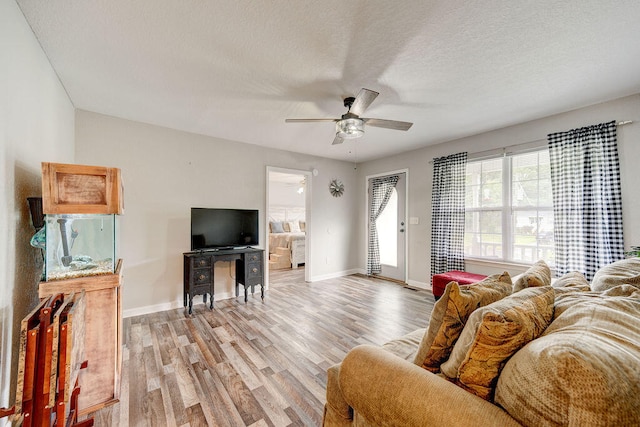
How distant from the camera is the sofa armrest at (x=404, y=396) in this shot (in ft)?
2.49

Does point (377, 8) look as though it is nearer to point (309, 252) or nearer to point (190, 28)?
point (190, 28)

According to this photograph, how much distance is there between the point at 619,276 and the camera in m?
1.62

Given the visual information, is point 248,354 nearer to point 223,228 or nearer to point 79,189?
point 79,189

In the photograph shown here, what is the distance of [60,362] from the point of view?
1.19m

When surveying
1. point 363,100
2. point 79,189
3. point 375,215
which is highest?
point 363,100

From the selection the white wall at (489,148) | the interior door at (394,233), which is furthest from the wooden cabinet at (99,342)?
the interior door at (394,233)

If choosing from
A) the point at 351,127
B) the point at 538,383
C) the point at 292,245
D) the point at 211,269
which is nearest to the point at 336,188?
the point at 292,245

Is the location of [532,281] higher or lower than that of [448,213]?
lower

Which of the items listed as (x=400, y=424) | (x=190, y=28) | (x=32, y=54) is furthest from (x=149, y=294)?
(x=400, y=424)

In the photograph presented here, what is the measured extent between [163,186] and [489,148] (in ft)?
15.6

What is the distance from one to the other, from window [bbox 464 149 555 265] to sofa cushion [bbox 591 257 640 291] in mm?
1643

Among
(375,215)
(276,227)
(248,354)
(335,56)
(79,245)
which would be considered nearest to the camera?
(79,245)

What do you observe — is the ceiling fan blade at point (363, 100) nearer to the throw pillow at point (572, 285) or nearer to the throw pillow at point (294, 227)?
the throw pillow at point (572, 285)

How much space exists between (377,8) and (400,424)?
2120 mm
